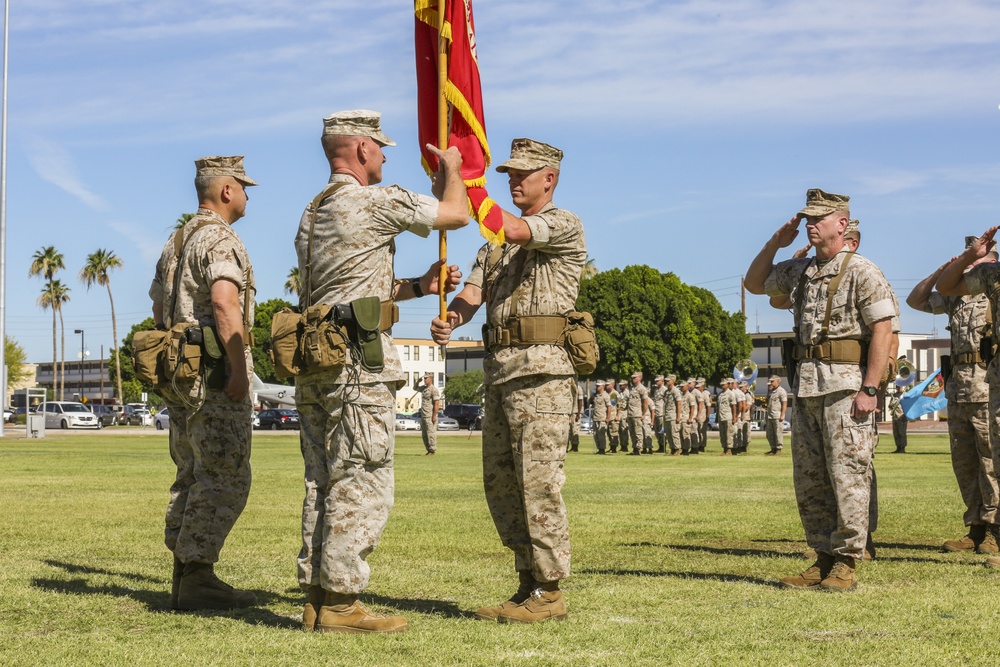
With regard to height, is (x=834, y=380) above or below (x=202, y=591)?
above

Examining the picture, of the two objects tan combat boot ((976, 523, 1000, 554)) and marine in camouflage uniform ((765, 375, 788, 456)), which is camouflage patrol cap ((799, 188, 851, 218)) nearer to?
tan combat boot ((976, 523, 1000, 554))

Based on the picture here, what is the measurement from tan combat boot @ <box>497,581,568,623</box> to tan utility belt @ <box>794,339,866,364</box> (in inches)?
105

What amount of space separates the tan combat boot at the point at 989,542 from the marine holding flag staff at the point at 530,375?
4934 mm

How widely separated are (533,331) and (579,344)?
0.87 feet

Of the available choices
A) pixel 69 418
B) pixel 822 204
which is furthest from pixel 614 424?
pixel 69 418

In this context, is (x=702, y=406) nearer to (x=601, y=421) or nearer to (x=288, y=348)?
(x=601, y=421)

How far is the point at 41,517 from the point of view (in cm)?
1270

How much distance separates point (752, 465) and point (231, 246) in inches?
814

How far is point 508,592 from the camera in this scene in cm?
769

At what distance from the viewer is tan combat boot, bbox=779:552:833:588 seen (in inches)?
317

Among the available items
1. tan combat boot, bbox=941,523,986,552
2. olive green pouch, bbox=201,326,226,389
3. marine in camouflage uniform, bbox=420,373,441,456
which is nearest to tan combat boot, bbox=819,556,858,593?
tan combat boot, bbox=941,523,986,552

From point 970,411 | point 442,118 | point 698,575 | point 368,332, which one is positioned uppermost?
point 442,118

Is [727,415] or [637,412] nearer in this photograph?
[727,415]

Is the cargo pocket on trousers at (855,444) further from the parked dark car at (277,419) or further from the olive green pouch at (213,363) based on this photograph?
the parked dark car at (277,419)
